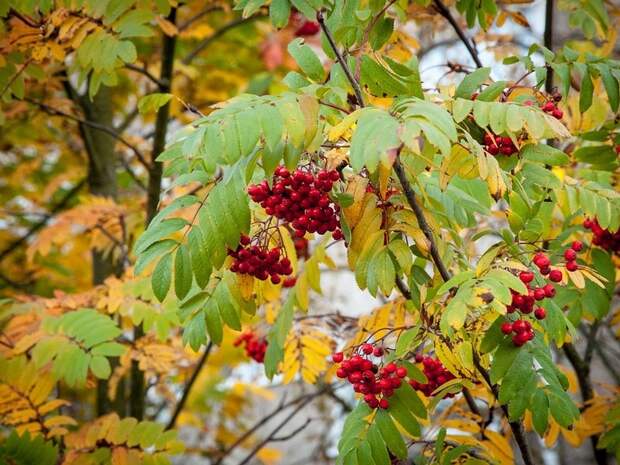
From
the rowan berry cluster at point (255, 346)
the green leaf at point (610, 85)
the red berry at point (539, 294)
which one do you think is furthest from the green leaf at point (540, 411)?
the rowan berry cluster at point (255, 346)

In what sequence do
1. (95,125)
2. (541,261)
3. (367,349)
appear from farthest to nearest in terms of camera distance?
(95,125) → (367,349) → (541,261)

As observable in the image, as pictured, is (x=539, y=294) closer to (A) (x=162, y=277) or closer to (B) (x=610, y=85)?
(B) (x=610, y=85)

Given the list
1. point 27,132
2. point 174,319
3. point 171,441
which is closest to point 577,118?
point 174,319

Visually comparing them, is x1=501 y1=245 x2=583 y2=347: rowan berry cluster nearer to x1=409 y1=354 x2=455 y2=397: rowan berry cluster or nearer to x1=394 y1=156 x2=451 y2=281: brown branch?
x1=394 y1=156 x2=451 y2=281: brown branch

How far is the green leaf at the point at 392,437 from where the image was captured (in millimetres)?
1897

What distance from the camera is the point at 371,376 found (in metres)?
1.90

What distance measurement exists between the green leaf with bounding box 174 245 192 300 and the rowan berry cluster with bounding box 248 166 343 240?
0.25 m

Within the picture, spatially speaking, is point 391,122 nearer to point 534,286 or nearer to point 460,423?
point 534,286

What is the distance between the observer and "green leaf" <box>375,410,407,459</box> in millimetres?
1897

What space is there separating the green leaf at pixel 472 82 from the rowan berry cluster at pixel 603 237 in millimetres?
853

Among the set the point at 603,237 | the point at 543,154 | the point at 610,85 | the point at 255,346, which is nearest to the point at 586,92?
the point at 610,85

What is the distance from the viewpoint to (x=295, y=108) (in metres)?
1.60

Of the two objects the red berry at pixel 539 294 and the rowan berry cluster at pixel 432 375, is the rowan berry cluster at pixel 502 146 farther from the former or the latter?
the rowan berry cluster at pixel 432 375

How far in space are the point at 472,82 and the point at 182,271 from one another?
986 millimetres
